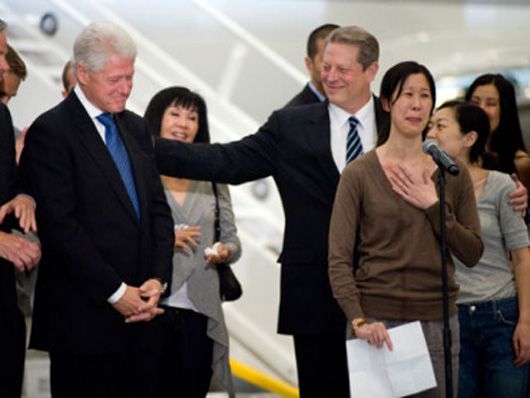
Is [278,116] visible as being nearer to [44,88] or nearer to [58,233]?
[58,233]

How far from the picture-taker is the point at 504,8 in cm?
918

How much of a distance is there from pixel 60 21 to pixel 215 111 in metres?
1.00

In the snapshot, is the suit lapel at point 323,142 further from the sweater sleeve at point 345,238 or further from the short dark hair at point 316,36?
the short dark hair at point 316,36

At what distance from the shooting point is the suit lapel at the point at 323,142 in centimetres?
407

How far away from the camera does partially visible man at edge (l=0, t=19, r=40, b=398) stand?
11.4ft

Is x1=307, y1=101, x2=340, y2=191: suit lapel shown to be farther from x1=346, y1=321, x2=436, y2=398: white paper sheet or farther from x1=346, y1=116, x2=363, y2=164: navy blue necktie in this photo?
x1=346, y1=321, x2=436, y2=398: white paper sheet

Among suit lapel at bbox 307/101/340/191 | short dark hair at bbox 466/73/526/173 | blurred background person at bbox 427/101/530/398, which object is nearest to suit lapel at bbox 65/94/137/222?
suit lapel at bbox 307/101/340/191

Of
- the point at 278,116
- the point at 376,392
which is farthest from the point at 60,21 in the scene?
the point at 376,392

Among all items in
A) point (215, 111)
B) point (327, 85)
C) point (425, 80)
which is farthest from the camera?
point (215, 111)

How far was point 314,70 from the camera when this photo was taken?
5219mm

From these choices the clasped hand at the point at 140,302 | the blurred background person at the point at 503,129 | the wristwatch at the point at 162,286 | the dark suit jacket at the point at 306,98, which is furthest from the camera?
the dark suit jacket at the point at 306,98

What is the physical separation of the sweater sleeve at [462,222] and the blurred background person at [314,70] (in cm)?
132

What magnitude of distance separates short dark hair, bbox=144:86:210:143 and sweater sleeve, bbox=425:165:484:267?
116 cm

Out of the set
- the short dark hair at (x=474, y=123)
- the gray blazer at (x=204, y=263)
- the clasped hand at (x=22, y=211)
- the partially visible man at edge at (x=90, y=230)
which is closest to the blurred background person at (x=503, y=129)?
the short dark hair at (x=474, y=123)
